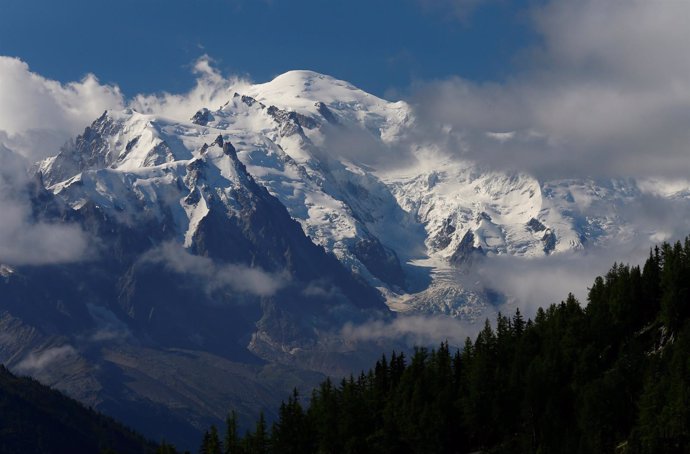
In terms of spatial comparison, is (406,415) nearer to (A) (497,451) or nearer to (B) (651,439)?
(A) (497,451)

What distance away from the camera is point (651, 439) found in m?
153

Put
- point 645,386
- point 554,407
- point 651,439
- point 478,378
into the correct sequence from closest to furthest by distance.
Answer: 1. point 651,439
2. point 645,386
3. point 554,407
4. point 478,378

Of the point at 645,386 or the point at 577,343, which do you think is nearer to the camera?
the point at 645,386

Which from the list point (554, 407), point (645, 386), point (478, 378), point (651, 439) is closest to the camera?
point (651, 439)

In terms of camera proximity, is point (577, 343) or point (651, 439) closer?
point (651, 439)

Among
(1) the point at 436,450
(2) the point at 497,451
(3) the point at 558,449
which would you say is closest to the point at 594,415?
(3) the point at 558,449

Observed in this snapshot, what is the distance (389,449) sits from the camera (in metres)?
194

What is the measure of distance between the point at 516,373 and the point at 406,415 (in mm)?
18287

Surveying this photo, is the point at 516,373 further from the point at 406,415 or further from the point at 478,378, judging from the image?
the point at 406,415

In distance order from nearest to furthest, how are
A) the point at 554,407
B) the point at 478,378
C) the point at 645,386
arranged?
the point at 645,386
the point at 554,407
the point at 478,378

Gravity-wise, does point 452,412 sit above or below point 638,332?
below

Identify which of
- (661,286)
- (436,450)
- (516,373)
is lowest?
(436,450)

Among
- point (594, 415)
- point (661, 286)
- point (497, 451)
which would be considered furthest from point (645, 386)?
point (661, 286)

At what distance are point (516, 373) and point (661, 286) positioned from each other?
28.8m
